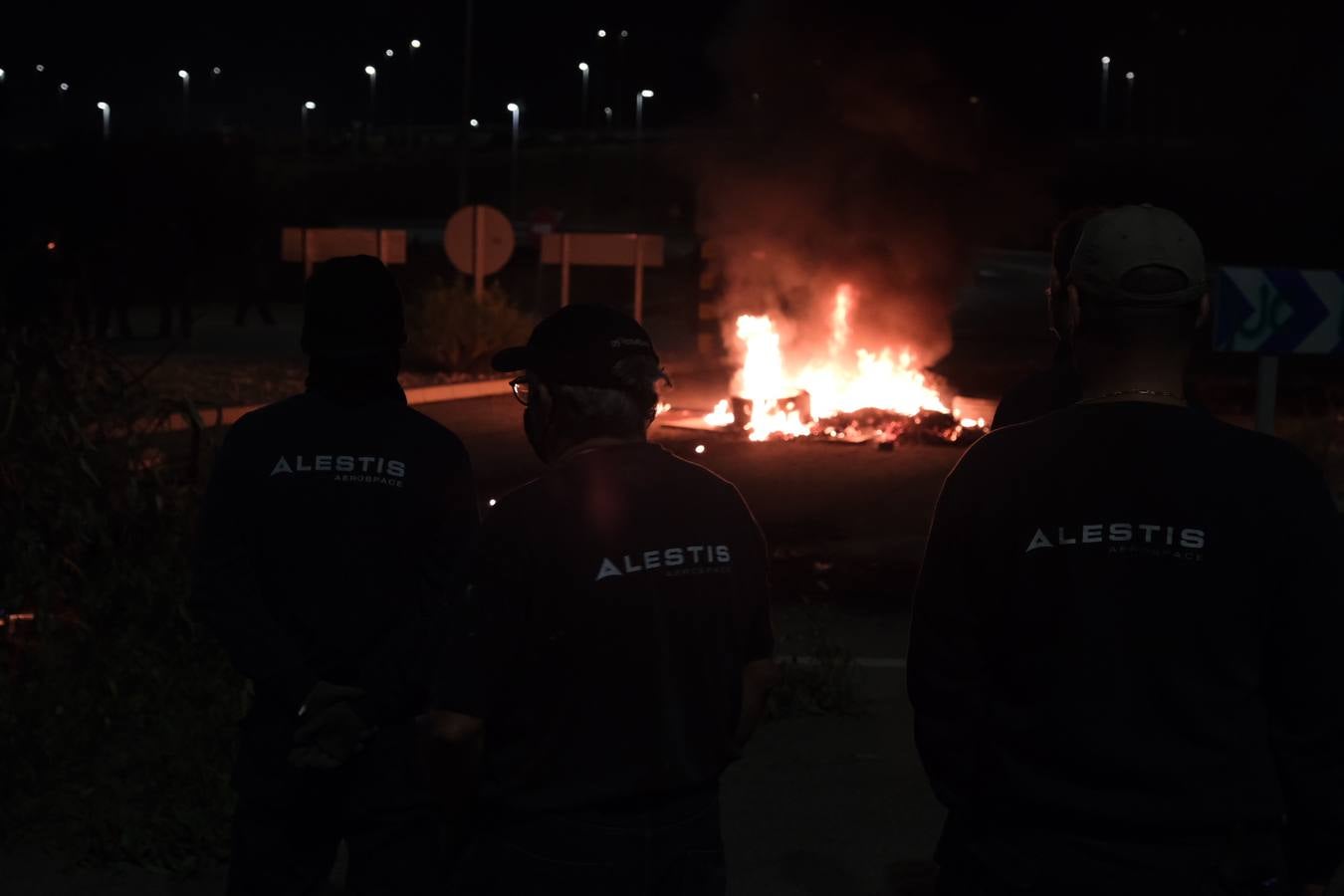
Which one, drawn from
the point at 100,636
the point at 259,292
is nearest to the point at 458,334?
the point at 259,292

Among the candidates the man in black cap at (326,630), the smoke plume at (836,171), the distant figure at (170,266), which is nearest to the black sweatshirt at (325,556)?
the man in black cap at (326,630)

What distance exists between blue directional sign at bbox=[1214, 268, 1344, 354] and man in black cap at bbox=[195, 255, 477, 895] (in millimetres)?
5555

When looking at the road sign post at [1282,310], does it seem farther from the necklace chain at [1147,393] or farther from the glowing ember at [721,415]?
the glowing ember at [721,415]

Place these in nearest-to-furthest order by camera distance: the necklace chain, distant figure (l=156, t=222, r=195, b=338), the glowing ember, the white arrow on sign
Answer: the necklace chain
the white arrow on sign
the glowing ember
distant figure (l=156, t=222, r=195, b=338)

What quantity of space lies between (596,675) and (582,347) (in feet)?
1.88

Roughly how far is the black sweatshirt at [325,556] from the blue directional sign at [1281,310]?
218 inches

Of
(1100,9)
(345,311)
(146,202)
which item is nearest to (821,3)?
(1100,9)

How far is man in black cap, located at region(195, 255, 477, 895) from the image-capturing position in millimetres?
3537

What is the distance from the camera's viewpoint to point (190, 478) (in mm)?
7328

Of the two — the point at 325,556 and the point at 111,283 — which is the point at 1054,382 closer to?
the point at 325,556

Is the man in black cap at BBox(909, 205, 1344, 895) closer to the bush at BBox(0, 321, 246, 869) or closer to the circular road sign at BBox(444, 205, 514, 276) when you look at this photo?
the bush at BBox(0, 321, 246, 869)

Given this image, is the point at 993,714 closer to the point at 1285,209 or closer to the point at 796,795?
the point at 796,795

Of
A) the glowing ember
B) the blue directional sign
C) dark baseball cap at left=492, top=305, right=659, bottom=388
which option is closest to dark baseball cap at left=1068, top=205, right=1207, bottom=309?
dark baseball cap at left=492, top=305, right=659, bottom=388

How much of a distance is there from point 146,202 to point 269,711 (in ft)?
90.2
